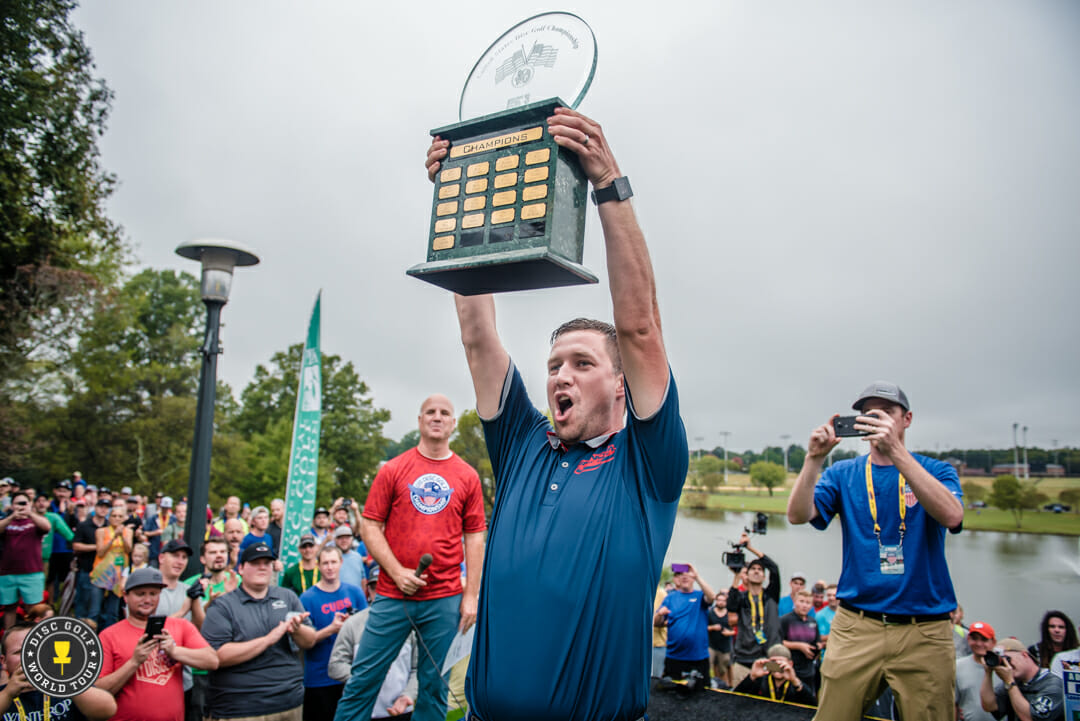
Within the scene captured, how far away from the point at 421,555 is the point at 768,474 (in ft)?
122

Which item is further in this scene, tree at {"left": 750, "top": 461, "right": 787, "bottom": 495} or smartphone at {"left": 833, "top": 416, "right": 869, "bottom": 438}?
tree at {"left": 750, "top": 461, "right": 787, "bottom": 495}

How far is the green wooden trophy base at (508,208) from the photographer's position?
2.06 m

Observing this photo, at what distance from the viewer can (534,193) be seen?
2088 millimetres

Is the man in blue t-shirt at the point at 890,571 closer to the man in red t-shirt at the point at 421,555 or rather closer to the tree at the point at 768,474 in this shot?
the man in red t-shirt at the point at 421,555

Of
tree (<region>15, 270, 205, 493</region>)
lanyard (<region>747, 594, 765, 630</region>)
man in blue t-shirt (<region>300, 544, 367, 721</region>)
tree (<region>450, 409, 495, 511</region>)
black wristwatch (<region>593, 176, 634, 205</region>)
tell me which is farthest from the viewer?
tree (<region>450, 409, 495, 511</region>)

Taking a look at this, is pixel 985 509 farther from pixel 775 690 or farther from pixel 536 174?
pixel 536 174

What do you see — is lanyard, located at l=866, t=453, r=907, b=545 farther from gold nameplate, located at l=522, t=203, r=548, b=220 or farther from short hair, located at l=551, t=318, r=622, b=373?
gold nameplate, located at l=522, t=203, r=548, b=220

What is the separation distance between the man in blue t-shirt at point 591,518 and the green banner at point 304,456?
753 centimetres

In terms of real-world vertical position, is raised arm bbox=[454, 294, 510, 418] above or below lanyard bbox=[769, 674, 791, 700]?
above

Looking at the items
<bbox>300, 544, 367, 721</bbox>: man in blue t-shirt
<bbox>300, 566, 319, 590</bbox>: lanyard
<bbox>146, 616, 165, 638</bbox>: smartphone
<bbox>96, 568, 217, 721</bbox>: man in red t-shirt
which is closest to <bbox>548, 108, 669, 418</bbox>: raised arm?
<bbox>146, 616, 165, 638</bbox>: smartphone

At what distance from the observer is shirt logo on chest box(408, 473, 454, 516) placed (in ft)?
13.7

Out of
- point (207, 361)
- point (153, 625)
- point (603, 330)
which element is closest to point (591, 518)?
point (603, 330)

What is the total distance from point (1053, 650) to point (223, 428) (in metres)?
38.7

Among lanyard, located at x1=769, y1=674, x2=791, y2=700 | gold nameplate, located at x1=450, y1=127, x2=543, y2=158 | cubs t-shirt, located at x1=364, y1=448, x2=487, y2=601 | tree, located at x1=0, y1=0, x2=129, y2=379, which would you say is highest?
tree, located at x1=0, y1=0, x2=129, y2=379
